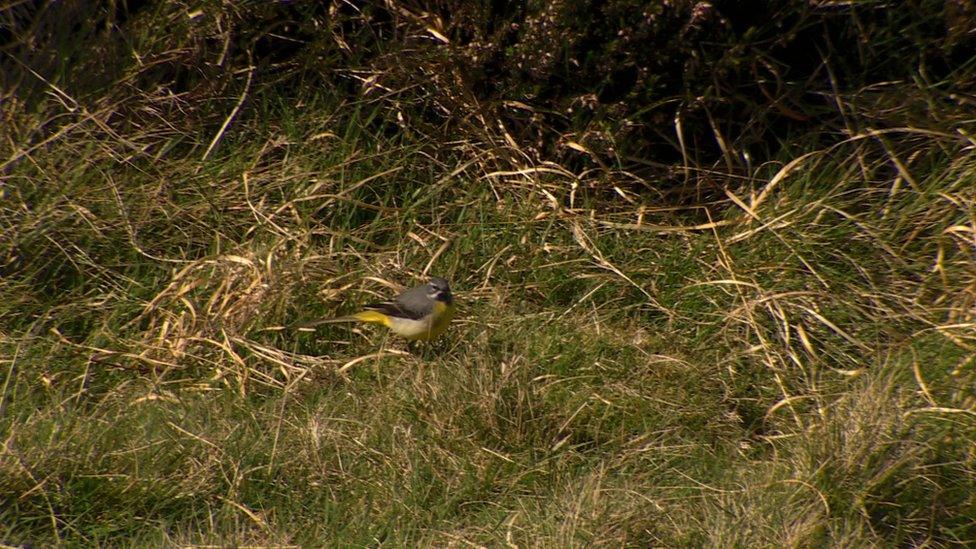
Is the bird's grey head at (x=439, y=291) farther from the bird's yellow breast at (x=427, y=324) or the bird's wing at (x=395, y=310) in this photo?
the bird's wing at (x=395, y=310)

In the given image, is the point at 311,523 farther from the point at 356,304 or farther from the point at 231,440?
the point at 356,304

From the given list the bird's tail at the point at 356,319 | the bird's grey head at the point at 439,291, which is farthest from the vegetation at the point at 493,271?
the bird's grey head at the point at 439,291

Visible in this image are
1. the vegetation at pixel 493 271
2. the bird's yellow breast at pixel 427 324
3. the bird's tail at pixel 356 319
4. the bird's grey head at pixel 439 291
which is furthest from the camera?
the bird's tail at pixel 356 319

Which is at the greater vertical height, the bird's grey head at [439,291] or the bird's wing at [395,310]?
the bird's grey head at [439,291]

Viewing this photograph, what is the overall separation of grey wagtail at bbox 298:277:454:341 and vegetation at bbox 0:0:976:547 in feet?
0.30

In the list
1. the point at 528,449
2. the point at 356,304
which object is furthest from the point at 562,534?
the point at 356,304

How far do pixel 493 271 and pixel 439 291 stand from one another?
579 mm

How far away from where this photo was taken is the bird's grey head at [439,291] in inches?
212

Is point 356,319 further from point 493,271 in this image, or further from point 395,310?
point 493,271

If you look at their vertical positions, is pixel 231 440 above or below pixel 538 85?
below

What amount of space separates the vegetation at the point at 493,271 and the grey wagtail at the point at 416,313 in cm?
9

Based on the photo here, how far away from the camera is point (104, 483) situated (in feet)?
13.6

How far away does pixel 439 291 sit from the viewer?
17.7 feet

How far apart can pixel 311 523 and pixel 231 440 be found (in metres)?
0.52
